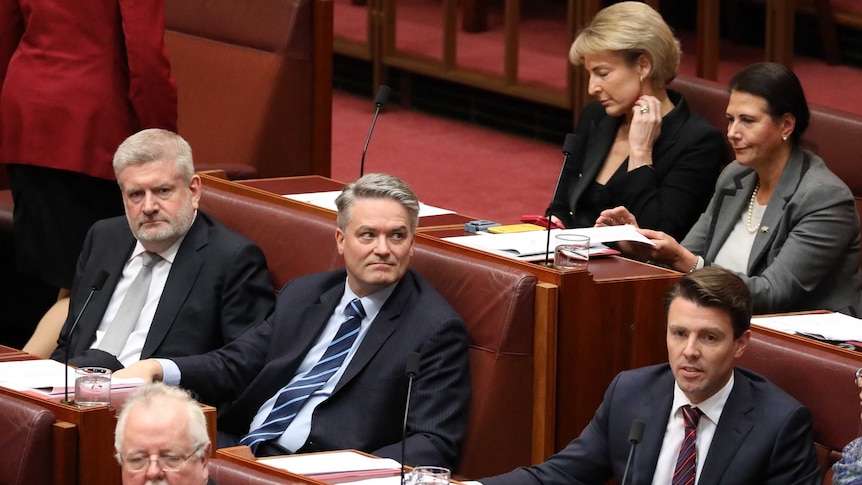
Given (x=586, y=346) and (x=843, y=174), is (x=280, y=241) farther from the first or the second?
(x=843, y=174)

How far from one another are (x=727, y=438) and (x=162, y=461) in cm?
95

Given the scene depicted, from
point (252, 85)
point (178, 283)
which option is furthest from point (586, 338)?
point (252, 85)

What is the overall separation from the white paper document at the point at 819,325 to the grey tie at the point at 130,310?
4.46 feet

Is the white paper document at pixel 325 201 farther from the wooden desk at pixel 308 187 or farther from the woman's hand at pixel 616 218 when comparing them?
the woman's hand at pixel 616 218

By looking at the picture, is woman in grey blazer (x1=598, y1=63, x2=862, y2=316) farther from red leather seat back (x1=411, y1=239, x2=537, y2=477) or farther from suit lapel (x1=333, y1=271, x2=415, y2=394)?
suit lapel (x1=333, y1=271, x2=415, y2=394)

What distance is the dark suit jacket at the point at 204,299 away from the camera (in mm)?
3438

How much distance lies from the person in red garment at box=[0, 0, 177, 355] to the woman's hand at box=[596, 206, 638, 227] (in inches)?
49.2

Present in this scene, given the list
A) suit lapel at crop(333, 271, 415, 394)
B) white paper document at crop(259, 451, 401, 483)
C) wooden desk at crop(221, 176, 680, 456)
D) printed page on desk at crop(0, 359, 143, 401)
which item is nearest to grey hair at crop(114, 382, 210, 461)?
white paper document at crop(259, 451, 401, 483)

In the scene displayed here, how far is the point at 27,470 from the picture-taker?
2.62m

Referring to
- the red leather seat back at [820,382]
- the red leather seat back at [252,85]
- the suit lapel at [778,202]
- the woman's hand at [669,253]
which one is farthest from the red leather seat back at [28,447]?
the red leather seat back at [252,85]

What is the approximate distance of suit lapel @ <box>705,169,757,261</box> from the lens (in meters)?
3.62

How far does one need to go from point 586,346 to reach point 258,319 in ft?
2.42

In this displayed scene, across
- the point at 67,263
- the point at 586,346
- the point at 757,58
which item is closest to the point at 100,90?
the point at 67,263

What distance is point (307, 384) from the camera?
10.6 ft
